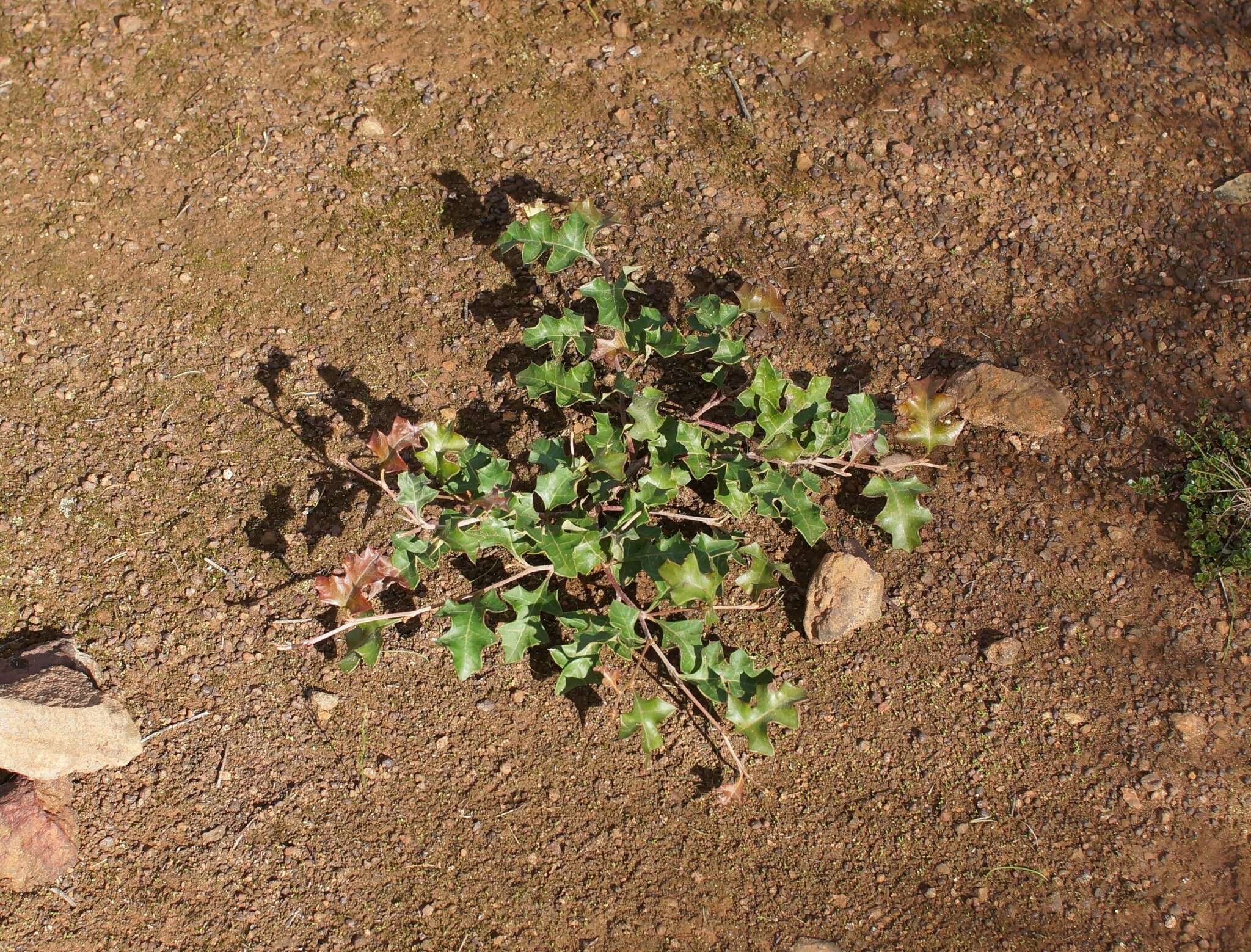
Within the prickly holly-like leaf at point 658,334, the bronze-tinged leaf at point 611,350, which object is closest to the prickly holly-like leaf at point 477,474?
the bronze-tinged leaf at point 611,350

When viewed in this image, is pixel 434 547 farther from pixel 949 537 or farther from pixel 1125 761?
pixel 1125 761

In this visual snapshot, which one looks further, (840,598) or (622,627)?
(840,598)

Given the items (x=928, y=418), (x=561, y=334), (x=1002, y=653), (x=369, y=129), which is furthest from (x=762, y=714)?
(x=369, y=129)

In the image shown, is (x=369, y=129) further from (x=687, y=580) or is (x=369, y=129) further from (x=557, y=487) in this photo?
(x=687, y=580)

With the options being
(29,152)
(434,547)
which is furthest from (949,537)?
(29,152)

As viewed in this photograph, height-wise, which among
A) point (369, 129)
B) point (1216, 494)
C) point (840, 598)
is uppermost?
point (369, 129)

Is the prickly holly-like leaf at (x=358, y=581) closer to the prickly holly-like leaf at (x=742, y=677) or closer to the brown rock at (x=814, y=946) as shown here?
the prickly holly-like leaf at (x=742, y=677)
